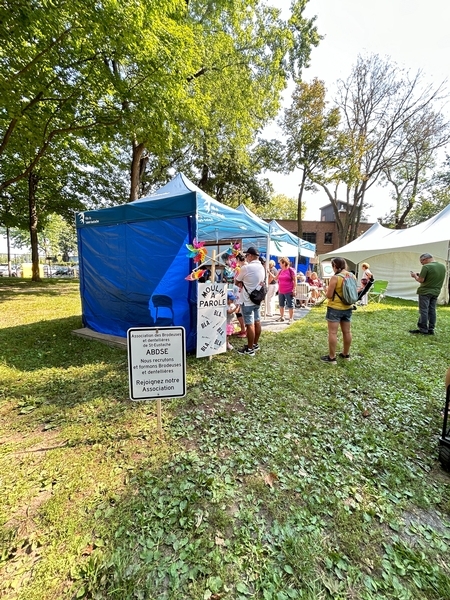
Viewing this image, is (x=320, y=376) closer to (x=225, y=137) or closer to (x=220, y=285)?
(x=220, y=285)

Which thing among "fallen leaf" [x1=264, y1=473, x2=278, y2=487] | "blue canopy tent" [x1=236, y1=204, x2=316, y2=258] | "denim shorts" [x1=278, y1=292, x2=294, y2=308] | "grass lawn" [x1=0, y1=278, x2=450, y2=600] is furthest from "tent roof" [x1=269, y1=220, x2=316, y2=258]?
"fallen leaf" [x1=264, y1=473, x2=278, y2=487]

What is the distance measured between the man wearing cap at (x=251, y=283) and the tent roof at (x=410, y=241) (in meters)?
10.6

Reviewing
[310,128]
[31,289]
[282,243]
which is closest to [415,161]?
[310,128]

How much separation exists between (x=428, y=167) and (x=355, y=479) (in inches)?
1247

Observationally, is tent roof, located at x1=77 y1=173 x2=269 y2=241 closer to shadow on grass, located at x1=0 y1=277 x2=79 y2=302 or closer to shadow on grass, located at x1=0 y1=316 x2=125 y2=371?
shadow on grass, located at x1=0 y1=316 x2=125 y2=371

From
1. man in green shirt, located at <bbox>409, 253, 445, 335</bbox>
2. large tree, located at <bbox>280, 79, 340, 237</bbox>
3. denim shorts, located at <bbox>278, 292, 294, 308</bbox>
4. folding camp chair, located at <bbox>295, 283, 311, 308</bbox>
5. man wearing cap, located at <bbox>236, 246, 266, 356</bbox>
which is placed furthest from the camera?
large tree, located at <bbox>280, 79, 340, 237</bbox>

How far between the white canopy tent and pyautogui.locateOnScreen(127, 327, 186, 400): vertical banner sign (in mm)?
12745

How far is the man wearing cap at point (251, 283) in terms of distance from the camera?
14.9 feet

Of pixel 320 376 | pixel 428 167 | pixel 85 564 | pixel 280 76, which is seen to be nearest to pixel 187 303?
pixel 320 376

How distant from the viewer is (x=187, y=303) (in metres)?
4.89

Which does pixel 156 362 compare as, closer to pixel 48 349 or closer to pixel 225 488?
pixel 225 488

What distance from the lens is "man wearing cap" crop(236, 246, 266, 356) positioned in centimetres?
454

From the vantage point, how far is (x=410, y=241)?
1257cm

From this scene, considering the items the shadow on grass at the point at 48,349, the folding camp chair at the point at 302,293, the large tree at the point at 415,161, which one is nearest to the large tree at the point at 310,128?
the large tree at the point at 415,161
